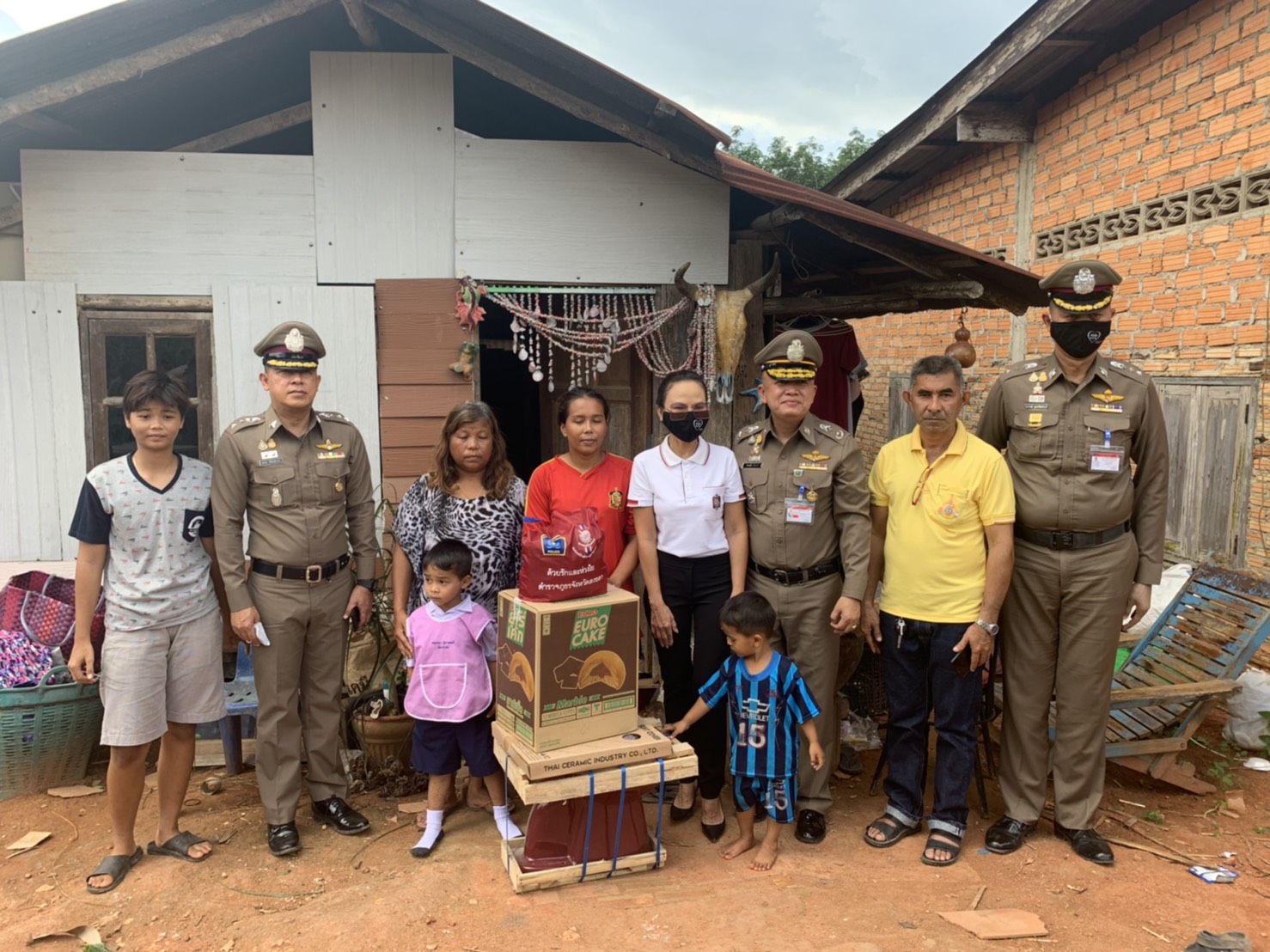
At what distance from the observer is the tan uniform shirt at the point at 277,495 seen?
3.50 metres

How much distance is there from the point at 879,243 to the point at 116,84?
168 inches

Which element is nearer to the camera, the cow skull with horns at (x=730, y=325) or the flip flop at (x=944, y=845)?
the flip flop at (x=944, y=845)

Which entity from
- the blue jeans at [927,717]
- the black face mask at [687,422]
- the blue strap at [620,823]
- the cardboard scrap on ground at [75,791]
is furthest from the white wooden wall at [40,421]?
the blue jeans at [927,717]

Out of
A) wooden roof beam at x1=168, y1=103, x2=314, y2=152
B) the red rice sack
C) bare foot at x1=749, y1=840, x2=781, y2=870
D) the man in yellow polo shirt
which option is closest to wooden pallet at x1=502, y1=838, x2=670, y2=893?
bare foot at x1=749, y1=840, x2=781, y2=870

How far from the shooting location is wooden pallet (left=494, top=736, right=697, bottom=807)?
3.15 m

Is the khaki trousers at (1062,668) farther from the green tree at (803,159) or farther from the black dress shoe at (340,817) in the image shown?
the green tree at (803,159)

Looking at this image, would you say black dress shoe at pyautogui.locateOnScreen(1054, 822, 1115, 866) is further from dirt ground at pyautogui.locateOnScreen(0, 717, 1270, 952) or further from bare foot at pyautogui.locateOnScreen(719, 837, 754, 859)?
bare foot at pyautogui.locateOnScreen(719, 837, 754, 859)

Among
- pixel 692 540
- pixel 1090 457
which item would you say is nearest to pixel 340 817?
pixel 692 540

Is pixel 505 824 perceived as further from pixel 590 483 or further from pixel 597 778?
pixel 590 483

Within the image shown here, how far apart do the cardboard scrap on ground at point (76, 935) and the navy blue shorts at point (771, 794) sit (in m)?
2.42

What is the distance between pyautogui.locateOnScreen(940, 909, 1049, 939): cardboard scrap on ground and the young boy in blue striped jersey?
0.70m

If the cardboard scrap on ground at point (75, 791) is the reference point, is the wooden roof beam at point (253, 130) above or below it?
above

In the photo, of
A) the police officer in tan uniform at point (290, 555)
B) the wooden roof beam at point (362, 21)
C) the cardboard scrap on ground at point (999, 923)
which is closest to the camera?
the cardboard scrap on ground at point (999, 923)

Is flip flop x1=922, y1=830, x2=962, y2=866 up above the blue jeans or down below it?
below
